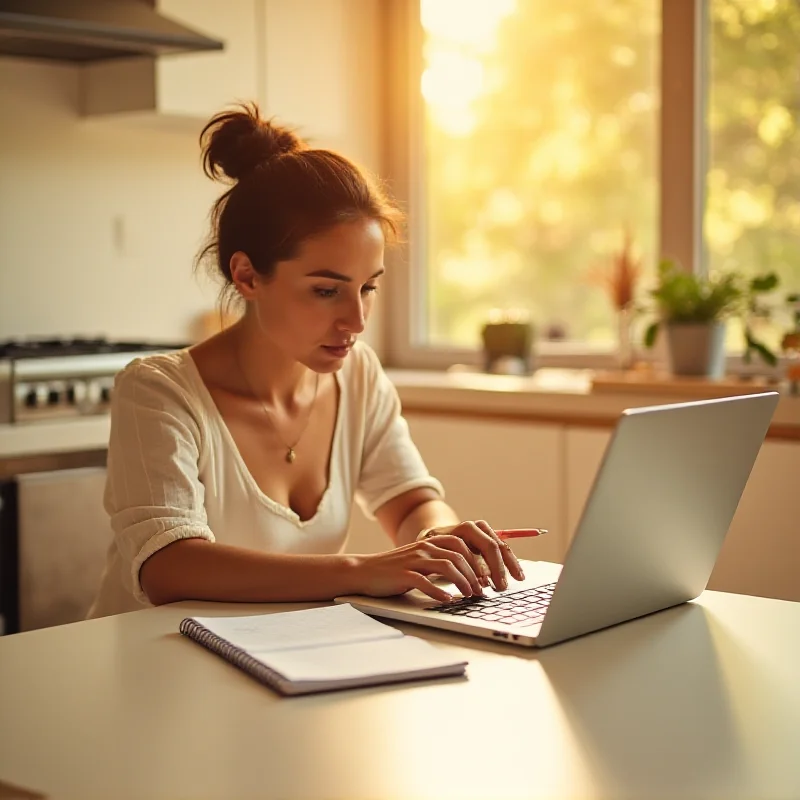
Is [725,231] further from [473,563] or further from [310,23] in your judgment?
[473,563]

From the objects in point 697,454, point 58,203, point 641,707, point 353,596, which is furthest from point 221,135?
point 58,203

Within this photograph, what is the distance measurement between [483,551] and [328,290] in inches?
19.7

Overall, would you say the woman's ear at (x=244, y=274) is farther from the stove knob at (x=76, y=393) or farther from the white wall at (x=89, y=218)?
the white wall at (x=89, y=218)

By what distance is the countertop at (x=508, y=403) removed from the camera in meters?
2.88

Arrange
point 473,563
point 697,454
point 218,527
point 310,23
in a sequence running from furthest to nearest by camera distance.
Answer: point 310,23
point 218,527
point 473,563
point 697,454

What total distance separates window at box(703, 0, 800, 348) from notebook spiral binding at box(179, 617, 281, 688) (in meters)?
2.36

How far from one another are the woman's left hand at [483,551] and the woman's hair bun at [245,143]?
2.26 ft

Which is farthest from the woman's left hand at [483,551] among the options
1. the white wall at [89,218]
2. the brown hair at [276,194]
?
the white wall at [89,218]

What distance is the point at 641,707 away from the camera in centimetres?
107

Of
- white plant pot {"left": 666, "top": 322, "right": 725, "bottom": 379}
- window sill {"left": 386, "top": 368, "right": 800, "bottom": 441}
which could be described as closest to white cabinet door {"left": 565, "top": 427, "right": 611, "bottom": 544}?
window sill {"left": 386, "top": 368, "right": 800, "bottom": 441}

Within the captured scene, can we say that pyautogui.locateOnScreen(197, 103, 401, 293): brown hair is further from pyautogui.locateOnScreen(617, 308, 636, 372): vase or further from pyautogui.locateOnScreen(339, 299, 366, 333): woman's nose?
pyautogui.locateOnScreen(617, 308, 636, 372): vase

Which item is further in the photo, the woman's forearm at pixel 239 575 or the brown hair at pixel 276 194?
the brown hair at pixel 276 194

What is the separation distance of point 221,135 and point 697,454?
0.95 metres

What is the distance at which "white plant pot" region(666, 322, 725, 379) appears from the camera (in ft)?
9.78
